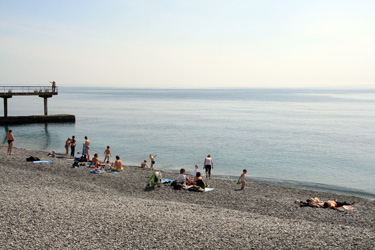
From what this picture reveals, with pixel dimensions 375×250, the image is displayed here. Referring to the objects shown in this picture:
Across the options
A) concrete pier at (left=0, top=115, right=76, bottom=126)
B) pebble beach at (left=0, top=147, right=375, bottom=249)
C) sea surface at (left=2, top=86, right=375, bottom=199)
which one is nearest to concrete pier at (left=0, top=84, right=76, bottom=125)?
concrete pier at (left=0, top=115, right=76, bottom=126)

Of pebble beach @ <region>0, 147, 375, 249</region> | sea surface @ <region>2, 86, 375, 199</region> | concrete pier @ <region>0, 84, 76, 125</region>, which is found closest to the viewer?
pebble beach @ <region>0, 147, 375, 249</region>

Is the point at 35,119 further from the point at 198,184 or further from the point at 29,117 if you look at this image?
the point at 198,184

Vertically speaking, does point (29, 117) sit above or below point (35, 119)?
above

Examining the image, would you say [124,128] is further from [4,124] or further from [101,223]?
[101,223]

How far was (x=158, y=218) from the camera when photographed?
10.6 m

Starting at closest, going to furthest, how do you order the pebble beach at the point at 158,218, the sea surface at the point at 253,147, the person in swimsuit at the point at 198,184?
the pebble beach at the point at 158,218 < the person in swimsuit at the point at 198,184 < the sea surface at the point at 253,147

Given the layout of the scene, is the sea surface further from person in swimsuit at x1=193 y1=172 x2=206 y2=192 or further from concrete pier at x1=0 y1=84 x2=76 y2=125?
person in swimsuit at x1=193 y1=172 x2=206 y2=192

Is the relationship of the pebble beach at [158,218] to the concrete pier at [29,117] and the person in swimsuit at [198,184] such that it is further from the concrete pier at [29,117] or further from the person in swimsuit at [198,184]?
the concrete pier at [29,117]

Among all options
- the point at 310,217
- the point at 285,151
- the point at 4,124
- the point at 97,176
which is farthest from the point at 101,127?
the point at 310,217

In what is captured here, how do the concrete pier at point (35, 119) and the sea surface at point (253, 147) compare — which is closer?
the sea surface at point (253, 147)

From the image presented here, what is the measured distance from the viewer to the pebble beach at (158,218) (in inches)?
352

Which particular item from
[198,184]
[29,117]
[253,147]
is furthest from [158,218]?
[29,117]

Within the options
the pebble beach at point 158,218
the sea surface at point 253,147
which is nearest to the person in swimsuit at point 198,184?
the pebble beach at point 158,218

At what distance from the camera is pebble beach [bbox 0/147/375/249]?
8.94m
